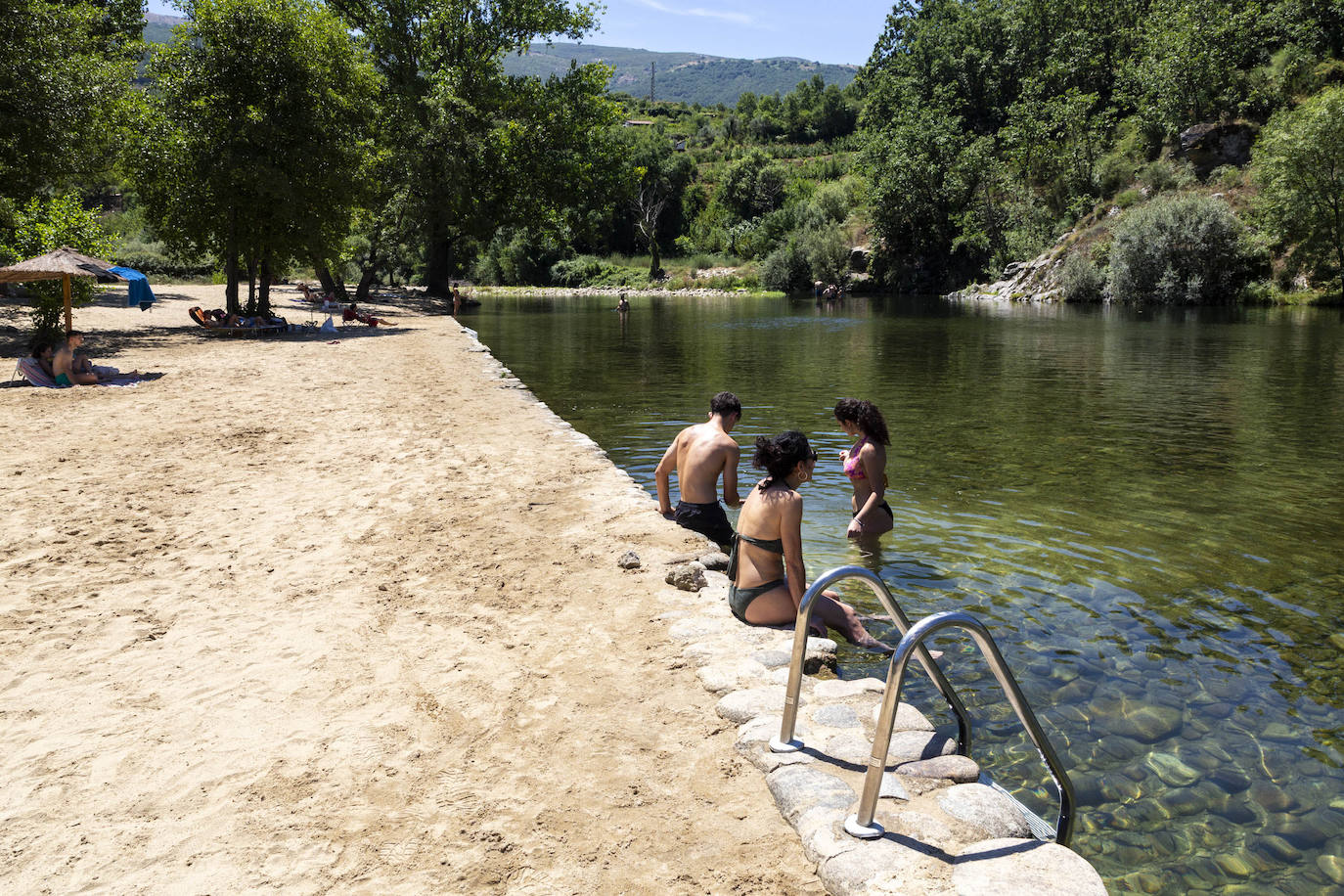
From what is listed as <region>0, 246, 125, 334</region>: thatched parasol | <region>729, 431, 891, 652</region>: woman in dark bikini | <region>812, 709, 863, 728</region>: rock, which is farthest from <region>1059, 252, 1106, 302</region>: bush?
<region>812, 709, 863, 728</region>: rock

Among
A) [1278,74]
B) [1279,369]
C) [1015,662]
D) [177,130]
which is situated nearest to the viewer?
[1015,662]

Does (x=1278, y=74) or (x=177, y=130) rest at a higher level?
(x=1278, y=74)

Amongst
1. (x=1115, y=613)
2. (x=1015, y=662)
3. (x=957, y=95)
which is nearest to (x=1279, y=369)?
(x=1115, y=613)

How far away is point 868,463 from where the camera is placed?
7594mm

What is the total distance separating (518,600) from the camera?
19.9 ft

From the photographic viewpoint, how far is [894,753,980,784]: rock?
12.3ft

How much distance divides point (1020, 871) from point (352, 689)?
3.49 meters

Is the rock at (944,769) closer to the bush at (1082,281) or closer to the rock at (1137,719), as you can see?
the rock at (1137,719)

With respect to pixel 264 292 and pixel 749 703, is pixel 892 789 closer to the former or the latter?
pixel 749 703

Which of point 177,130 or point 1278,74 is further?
point 1278,74

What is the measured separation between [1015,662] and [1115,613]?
4.53 ft

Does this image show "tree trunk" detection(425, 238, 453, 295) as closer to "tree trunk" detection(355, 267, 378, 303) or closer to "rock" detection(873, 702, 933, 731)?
"tree trunk" detection(355, 267, 378, 303)

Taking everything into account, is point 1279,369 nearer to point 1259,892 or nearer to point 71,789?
point 1259,892

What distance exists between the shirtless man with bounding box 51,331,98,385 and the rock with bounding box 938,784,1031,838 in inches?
654
